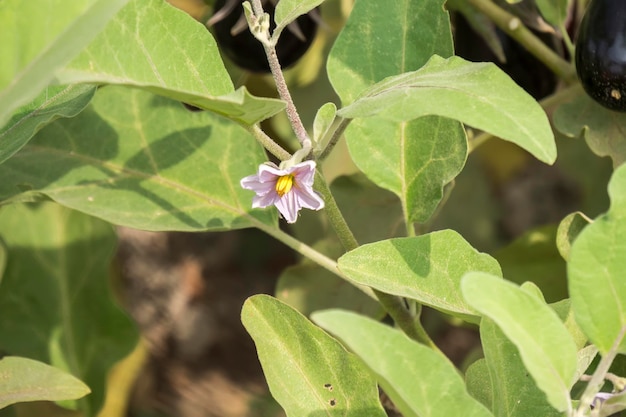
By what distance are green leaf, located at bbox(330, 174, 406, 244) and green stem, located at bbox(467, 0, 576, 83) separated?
19 cm

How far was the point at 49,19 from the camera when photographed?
430 mm

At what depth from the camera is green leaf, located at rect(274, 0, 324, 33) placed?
0.56 metres

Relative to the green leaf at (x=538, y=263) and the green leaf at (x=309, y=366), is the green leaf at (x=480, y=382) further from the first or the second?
the green leaf at (x=538, y=263)

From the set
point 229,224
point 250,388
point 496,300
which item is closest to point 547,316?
point 496,300

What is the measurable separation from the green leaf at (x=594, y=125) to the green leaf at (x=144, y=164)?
0.92 ft

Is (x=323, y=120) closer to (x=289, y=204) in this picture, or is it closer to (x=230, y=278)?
(x=289, y=204)

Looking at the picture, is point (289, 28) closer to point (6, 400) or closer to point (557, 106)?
point (557, 106)

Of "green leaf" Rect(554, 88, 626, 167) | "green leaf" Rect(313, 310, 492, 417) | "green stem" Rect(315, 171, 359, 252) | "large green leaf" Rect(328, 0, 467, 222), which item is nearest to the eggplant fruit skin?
"green leaf" Rect(554, 88, 626, 167)

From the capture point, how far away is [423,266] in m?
0.58

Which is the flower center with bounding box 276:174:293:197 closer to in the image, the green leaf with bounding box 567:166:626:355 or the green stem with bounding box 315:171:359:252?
the green stem with bounding box 315:171:359:252

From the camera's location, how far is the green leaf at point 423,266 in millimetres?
563

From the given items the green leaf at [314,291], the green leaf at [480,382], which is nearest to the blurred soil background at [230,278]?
the green leaf at [314,291]

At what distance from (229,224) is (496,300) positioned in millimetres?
341

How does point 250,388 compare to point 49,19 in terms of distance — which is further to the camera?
point 250,388
